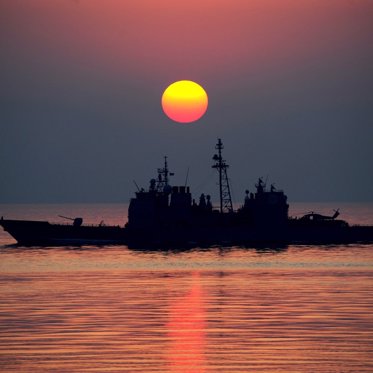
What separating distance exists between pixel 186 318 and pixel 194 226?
86.4 meters

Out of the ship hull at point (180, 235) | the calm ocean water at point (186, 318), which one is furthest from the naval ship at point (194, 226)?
the calm ocean water at point (186, 318)

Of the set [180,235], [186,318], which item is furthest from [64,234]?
[186,318]

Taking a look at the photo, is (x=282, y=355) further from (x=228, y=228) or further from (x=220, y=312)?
(x=228, y=228)

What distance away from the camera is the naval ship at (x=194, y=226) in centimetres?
13638

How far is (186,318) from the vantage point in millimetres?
53031

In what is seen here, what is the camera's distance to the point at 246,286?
7406 cm

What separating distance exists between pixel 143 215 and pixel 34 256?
21.8 meters

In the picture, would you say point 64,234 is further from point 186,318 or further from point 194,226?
point 186,318

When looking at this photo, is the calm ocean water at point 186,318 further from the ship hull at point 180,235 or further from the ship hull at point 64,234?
the ship hull at point 64,234

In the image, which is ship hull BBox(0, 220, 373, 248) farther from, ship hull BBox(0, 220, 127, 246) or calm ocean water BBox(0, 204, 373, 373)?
calm ocean water BBox(0, 204, 373, 373)

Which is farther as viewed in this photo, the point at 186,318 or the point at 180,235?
the point at 180,235

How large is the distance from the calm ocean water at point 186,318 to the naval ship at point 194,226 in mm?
37581

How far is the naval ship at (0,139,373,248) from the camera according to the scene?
136 meters

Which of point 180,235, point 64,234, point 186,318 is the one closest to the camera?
point 186,318
